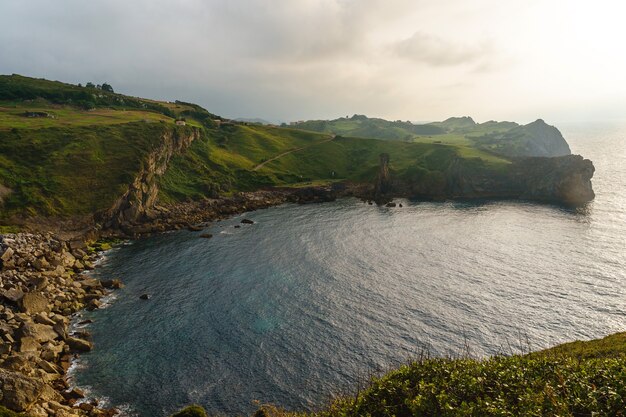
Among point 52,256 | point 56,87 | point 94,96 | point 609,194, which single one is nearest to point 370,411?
point 52,256

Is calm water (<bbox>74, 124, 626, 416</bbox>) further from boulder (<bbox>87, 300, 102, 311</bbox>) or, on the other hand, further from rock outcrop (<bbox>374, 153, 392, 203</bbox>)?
rock outcrop (<bbox>374, 153, 392, 203</bbox>)

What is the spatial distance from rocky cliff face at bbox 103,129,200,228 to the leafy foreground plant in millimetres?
101095

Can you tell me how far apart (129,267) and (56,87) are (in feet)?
545

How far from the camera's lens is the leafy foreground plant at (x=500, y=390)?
76.2ft

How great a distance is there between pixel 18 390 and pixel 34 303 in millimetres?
28198

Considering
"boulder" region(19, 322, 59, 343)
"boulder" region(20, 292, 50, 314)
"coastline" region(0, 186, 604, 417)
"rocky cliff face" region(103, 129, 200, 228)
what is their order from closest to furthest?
"coastline" region(0, 186, 604, 417), "boulder" region(19, 322, 59, 343), "boulder" region(20, 292, 50, 314), "rocky cliff face" region(103, 129, 200, 228)

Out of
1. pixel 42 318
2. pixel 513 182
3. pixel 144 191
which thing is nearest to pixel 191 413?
pixel 42 318

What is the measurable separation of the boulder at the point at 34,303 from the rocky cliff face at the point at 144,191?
160ft

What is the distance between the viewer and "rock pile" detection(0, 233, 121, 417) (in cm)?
4019

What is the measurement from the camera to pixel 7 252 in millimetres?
73000

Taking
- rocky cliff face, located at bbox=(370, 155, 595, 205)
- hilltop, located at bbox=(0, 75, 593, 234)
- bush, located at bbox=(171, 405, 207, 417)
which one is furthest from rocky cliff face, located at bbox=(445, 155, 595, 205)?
bush, located at bbox=(171, 405, 207, 417)

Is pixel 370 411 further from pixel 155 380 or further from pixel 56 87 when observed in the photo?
pixel 56 87

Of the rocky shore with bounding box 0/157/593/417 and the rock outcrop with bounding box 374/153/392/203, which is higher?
the rock outcrop with bounding box 374/153/392/203

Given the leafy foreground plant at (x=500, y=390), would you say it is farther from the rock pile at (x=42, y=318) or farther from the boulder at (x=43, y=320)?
the boulder at (x=43, y=320)
